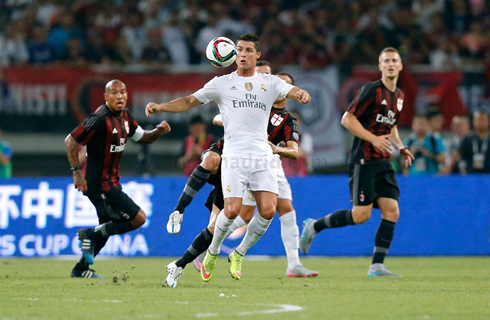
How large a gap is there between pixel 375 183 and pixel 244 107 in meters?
2.35

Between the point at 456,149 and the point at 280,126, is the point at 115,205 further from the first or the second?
the point at 456,149

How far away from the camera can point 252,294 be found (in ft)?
21.7

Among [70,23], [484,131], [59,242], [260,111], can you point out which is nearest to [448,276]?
[260,111]

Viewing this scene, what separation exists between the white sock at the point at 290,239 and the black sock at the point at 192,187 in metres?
1.59

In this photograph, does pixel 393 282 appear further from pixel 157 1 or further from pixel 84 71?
pixel 157 1

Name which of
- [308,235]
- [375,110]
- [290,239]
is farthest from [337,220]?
[375,110]

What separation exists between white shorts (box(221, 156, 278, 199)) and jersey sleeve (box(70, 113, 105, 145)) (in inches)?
72.6

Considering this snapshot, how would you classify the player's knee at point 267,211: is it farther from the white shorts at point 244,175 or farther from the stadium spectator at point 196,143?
the stadium spectator at point 196,143

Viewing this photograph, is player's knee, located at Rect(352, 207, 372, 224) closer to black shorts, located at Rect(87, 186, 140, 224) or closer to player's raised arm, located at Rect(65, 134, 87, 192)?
black shorts, located at Rect(87, 186, 140, 224)

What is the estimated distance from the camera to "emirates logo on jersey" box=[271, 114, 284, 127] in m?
8.42

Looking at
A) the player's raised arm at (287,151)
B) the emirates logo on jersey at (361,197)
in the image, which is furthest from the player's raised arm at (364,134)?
the player's raised arm at (287,151)

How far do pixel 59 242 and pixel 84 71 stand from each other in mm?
3773

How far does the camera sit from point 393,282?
25.8 ft

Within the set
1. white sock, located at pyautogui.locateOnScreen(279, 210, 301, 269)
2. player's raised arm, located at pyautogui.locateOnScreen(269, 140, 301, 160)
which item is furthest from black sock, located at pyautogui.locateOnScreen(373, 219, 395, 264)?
player's raised arm, located at pyautogui.locateOnScreen(269, 140, 301, 160)
